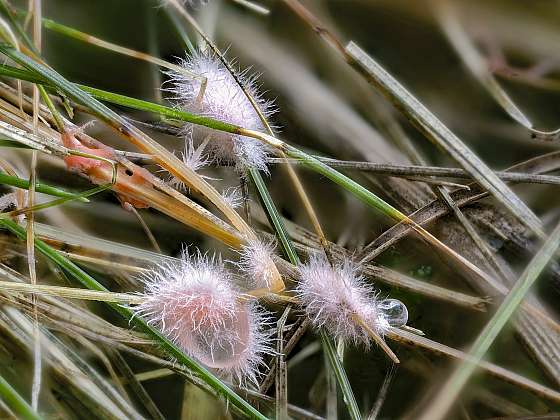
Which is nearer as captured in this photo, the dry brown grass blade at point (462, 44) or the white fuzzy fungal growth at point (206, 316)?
the white fuzzy fungal growth at point (206, 316)

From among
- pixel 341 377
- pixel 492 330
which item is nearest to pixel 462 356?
pixel 492 330

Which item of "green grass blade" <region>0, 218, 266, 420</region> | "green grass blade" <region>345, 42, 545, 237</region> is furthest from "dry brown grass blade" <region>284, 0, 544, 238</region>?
"green grass blade" <region>0, 218, 266, 420</region>

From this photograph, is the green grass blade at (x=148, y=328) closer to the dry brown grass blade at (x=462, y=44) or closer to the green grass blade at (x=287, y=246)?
the green grass blade at (x=287, y=246)

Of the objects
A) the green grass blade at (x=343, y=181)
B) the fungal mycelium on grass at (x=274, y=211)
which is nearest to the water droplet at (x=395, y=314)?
the fungal mycelium on grass at (x=274, y=211)

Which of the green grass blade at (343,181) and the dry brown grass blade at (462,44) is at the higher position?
the dry brown grass blade at (462,44)

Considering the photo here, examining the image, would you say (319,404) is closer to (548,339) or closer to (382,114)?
(548,339)
